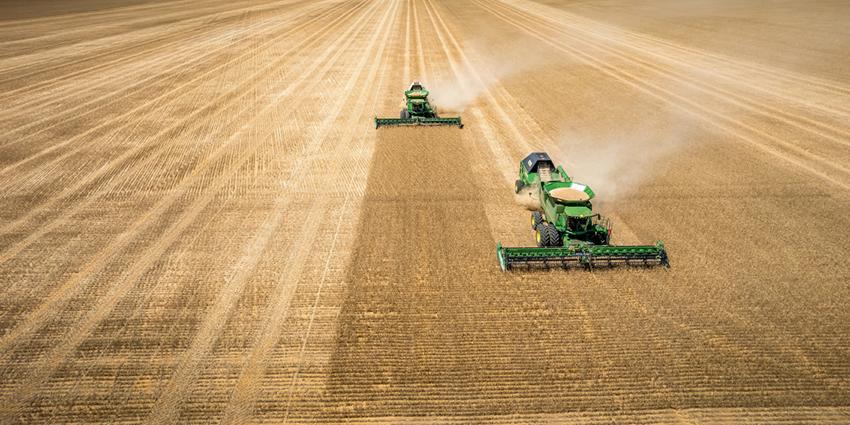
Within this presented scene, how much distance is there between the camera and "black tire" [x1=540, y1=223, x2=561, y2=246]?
12.2 m

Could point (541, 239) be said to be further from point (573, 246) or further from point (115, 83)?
point (115, 83)

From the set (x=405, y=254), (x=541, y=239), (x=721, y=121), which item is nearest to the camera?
(x=541, y=239)

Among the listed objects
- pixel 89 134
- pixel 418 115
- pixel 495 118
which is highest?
pixel 89 134

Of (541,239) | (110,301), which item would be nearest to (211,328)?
(110,301)

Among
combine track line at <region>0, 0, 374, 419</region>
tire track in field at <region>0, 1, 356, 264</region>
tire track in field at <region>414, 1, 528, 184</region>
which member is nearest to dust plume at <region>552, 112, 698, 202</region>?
tire track in field at <region>414, 1, 528, 184</region>

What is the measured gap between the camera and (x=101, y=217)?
588 inches

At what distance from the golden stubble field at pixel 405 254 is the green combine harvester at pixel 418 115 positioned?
536 mm

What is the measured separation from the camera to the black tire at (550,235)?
12.2 m

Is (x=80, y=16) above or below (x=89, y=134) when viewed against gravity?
above

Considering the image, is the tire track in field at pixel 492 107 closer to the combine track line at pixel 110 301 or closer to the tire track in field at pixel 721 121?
the tire track in field at pixel 721 121

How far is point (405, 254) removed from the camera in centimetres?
1298

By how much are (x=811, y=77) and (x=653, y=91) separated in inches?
458

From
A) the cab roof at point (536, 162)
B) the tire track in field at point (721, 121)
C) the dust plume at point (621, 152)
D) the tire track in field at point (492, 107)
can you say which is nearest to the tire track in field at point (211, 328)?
the cab roof at point (536, 162)

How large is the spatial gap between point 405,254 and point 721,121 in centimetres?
1941
